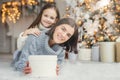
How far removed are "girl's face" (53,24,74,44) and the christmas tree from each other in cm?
89

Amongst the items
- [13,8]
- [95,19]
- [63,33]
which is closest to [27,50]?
[63,33]

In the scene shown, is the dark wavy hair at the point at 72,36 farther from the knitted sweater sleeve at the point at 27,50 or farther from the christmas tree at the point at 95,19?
the christmas tree at the point at 95,19

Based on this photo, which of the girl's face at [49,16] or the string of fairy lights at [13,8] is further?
the string of fairy lights at [13,8]

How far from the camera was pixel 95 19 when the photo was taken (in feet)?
6.88

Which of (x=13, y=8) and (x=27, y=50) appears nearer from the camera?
(x=27, y=50)

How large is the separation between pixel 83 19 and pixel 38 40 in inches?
39.5

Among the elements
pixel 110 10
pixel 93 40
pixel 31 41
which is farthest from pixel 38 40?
pixel 110 10

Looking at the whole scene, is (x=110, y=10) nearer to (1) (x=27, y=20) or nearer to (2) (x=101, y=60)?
(2) (x=101, y=60)

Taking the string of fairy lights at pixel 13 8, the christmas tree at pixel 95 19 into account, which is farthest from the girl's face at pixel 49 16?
the string of fairy lights at pixel 13 8

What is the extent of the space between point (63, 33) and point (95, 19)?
1056 millimetres

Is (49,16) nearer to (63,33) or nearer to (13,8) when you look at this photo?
(63,33)

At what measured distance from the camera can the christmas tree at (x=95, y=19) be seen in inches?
80.6

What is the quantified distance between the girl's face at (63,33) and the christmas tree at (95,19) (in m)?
0.89

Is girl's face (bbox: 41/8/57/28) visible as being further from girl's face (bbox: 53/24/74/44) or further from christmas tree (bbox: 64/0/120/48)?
christmas tree (bbox: 64/0/120/48)
